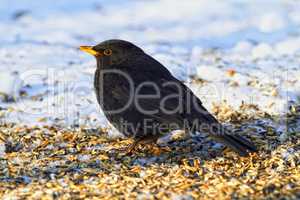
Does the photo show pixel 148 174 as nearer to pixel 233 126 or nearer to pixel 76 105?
pixel 233 126

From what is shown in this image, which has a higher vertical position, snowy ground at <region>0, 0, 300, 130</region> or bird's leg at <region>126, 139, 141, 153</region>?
snowy ground at <region>0, 0, 300, 130</region>

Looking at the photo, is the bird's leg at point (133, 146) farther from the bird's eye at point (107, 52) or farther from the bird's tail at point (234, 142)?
the bird's eye at point (107, 52)

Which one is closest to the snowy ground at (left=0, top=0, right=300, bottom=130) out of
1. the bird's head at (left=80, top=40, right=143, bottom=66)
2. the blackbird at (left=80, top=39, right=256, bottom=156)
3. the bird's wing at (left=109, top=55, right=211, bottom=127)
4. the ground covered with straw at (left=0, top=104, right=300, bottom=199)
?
the ground covered with straw at (left=0, top=104, right=300, bottom=199)

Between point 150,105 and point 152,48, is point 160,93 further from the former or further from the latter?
point 152,48

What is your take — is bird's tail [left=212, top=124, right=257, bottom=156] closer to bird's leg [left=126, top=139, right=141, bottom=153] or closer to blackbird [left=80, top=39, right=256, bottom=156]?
blackbird [left=80, top=39, right=256, bottom=156]


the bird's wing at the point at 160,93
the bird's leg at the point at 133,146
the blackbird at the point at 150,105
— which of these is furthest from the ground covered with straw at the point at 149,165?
the bird's wing at the point at 160,93
